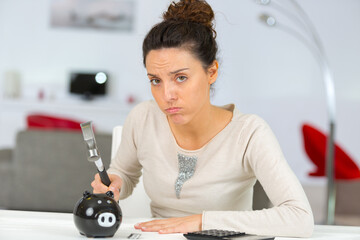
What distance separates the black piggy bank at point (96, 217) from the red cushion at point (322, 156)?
3164mm

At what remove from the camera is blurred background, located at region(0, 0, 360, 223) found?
7.27m

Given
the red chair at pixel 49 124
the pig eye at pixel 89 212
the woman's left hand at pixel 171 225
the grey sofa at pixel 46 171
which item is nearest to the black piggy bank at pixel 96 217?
the pig eye at pixel 89 212

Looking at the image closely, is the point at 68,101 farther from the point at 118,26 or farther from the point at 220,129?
the point at 220,129

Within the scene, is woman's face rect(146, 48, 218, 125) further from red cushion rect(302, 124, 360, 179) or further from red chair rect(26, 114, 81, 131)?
red chair rect(26, 114, 81, 131)

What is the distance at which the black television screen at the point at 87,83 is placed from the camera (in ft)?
→ 24.2

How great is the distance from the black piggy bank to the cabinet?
19.5 feet

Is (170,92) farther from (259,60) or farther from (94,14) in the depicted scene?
(94,14)

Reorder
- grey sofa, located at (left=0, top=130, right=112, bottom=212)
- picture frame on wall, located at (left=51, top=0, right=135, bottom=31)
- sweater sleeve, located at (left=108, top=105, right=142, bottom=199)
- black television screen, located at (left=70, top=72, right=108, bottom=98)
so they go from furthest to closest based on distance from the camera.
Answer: picture frame on wall, located at (left=51, top=0, right=135, bottom=31), black television screen, located at (left=70, top=72, right=108, bottom=98), grey sofa, located at (left=0, top=130, right=112, bottom=212), sweater sleeve, located at (left=108, top=105, right=142, bottom=199)

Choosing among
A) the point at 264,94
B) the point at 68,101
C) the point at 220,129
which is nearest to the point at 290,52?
the point at 264,94

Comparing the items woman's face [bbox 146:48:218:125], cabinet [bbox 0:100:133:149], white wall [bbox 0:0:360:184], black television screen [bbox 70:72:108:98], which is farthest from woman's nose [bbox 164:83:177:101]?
black television screen [bbox 70:72:108:98]

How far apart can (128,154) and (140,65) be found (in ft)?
17.8

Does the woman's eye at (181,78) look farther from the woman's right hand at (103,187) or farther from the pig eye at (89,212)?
the pig eye at (89,212)

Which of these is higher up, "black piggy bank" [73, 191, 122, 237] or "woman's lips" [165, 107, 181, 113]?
"woman's lips" [165, 107, 181, 113]

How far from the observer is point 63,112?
7.12 metres
